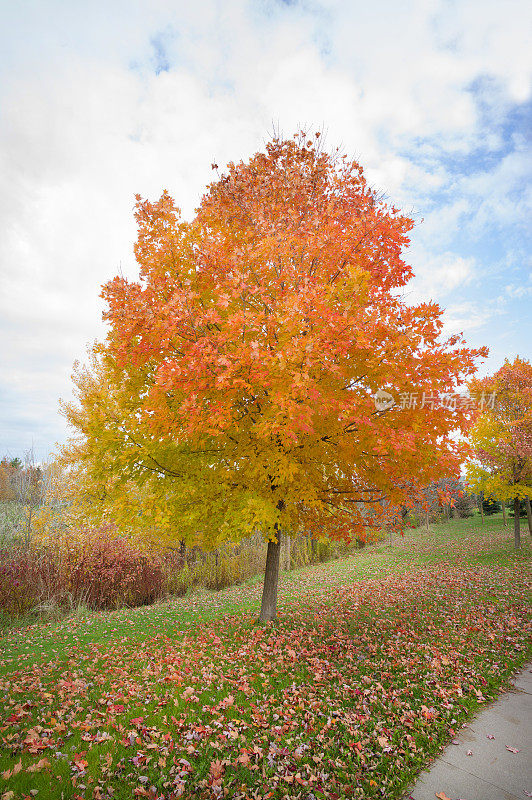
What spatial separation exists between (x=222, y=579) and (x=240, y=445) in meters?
12.4

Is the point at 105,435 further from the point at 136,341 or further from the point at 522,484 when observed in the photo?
the point at 522,484

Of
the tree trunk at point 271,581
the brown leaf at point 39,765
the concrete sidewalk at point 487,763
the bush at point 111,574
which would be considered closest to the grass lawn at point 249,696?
the brown leaf at point 39,765

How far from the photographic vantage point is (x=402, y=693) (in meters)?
4.80

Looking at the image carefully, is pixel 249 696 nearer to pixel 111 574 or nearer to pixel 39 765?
pixel 39 765

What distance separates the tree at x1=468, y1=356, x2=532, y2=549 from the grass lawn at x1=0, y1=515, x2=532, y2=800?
767 cm

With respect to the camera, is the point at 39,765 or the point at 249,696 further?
the point at 249,696

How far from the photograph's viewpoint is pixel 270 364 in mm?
4754

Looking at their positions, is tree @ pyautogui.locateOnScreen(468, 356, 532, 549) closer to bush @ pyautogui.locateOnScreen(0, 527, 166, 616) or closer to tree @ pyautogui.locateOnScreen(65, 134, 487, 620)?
tree @ pyautogui.locateOnScreen(65, 134, 487, 620)

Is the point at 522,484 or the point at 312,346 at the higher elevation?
the point at 312,346

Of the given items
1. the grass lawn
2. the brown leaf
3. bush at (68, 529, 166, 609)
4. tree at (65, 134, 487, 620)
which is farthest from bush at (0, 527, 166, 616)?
the brown leaf

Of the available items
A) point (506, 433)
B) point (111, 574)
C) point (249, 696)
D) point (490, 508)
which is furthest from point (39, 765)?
point (490, 508)

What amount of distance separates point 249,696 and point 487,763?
2.66 metres

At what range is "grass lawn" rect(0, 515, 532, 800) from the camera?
10.9 ft

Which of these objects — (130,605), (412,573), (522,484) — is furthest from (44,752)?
(522,484)
